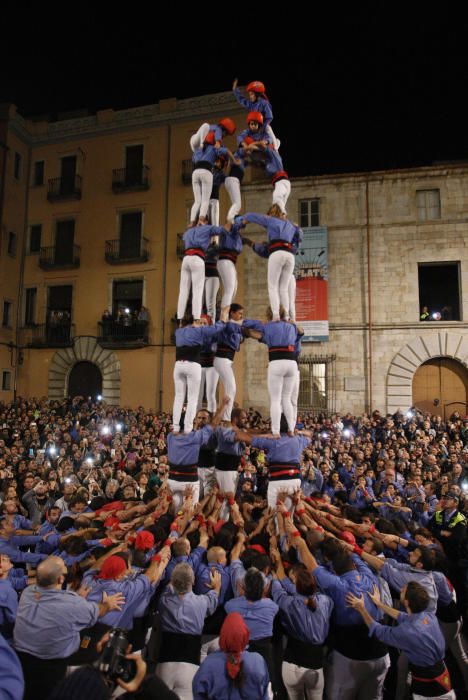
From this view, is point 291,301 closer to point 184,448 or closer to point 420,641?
point 184,448

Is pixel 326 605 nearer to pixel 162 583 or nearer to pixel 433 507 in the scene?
pixel 162 583

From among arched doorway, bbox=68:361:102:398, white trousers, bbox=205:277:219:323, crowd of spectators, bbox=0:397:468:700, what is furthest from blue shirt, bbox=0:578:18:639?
arched doorway, bbox=68:361:102:398

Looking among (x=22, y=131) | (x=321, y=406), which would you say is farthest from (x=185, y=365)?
(x=22, y=131)

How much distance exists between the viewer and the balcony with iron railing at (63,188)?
2314cm

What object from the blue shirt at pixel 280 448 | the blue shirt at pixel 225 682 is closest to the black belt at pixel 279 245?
the blue shirt at pixel 280 448

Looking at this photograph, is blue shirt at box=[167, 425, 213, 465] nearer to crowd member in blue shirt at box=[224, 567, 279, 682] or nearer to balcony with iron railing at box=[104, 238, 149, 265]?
crowd member in blue shirt at box=[224, 567, 279, 682]

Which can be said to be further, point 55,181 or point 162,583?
point 55,181

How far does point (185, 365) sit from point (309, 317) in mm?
11963

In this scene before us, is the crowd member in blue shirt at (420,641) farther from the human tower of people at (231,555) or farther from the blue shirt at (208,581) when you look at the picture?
the blue shirt at (208,581)

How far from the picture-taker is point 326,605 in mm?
4004

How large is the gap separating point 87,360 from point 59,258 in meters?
5.40

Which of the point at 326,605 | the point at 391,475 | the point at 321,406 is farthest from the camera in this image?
the point at 321,406

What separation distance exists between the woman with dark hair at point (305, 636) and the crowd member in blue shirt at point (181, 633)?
0.75 metres

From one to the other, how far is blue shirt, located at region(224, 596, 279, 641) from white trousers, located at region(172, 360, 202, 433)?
3.71 metres
